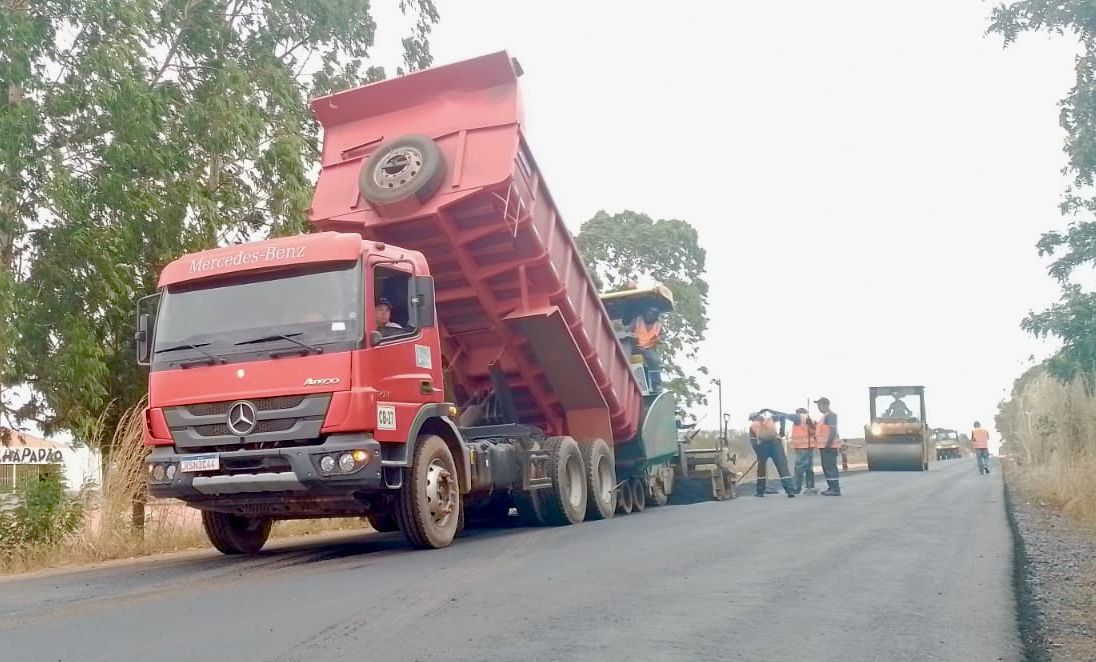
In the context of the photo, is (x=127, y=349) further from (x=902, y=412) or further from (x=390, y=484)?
(x=902, y=412)

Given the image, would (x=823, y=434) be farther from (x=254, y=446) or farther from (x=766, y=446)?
(x=254, y=446)

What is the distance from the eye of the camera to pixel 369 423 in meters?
8.12

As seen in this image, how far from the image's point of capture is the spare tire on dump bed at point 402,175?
9.90m

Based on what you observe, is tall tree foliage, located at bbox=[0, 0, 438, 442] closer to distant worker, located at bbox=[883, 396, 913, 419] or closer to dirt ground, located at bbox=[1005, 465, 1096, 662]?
dirt ground, located at bbox=[1005, 465, 1096, 662]

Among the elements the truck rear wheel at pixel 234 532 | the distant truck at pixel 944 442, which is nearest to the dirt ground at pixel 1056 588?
the truck rear wheel at pixel 234 532

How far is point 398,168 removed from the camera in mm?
10141

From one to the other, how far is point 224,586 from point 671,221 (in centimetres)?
3414

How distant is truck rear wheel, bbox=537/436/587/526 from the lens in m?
11.3

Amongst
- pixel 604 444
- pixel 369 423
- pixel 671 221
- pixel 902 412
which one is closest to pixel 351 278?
pixel 369 423

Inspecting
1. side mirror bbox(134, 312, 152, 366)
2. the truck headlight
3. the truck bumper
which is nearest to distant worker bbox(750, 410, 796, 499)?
the truck bumper

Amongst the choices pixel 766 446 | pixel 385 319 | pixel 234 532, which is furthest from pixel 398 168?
pixel 766 446

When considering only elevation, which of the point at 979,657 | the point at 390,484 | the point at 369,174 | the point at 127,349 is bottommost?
the point at 979,657

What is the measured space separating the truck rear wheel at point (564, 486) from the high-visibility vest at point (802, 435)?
6.86 m

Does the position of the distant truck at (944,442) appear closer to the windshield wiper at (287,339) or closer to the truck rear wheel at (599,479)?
the truck rear wheel at (599,479)
